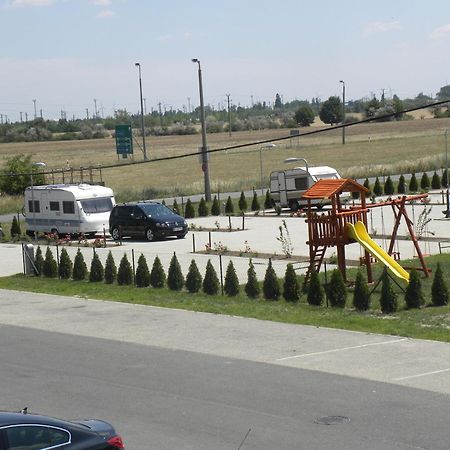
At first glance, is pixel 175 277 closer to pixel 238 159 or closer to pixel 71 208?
pixel 71 208

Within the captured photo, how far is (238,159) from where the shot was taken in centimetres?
9994

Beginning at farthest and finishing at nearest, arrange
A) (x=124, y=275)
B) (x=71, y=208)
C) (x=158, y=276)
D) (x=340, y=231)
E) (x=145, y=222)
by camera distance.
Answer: (x=71, y=208) → (x=145, y=222) → (x=124, y=275) → (x=158, y=276) → (x=340, y=231)

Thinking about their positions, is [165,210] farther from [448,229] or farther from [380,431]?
[380,431]

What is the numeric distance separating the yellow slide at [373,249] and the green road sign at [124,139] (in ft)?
167

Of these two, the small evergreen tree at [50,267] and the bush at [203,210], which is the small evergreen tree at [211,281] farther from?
the bush at [203,210]

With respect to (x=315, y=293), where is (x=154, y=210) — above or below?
above

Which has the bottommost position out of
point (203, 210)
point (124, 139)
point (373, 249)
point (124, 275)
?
point (203, 210)

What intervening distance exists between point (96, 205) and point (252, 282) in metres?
19.0

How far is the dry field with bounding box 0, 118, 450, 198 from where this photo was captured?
69438mm

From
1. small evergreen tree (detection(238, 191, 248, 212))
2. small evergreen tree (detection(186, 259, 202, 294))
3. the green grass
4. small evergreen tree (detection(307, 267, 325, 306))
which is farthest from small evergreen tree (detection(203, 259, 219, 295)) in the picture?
small evergreen tree (detection(238, 191, 248, 212))

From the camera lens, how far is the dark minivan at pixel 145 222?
131ft

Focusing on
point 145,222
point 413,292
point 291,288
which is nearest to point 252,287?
point 291,288

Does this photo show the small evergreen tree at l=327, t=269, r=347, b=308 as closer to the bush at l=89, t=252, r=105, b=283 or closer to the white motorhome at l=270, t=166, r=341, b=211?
the bush at l=89, t=252, r=105, b=283

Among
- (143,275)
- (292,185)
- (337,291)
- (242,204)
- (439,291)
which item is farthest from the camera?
(242,204)
